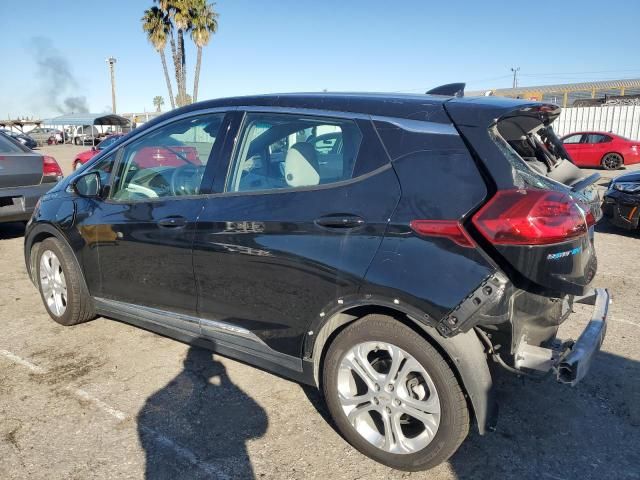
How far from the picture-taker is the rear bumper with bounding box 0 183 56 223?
21.0ft

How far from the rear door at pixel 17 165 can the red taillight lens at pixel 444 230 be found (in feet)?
19.8

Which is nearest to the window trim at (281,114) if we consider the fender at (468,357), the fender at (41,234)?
the fender at (468,357)

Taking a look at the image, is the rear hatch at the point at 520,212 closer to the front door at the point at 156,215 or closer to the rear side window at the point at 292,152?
the rear side window at the point at 292,152

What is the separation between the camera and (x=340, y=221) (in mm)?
2418

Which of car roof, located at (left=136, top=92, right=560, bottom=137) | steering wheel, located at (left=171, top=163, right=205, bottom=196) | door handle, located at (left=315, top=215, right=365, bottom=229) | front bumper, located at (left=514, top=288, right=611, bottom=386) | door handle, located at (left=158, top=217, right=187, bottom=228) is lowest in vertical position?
front bumper, located at (left=514, top=288, right=611, bottom=386)

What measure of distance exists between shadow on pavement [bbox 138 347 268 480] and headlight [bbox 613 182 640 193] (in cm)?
634

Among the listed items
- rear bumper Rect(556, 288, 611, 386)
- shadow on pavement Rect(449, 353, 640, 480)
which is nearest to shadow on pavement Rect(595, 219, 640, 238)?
shadow on pavement Rect(449, 353, 640, 480)

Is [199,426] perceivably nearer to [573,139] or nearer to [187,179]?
[187,179]

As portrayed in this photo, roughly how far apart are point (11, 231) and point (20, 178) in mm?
1968

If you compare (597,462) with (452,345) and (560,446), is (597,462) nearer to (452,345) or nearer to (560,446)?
(560,446)

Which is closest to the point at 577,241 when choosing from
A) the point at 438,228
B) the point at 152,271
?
the point at 438,228

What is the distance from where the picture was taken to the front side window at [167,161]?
3.11 meters

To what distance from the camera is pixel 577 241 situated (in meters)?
2.25

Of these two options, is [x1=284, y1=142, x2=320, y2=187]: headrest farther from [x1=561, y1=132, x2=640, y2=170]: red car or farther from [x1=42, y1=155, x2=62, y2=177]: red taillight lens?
[x1=561, y1=132, x2=640, y2=170]: red car
